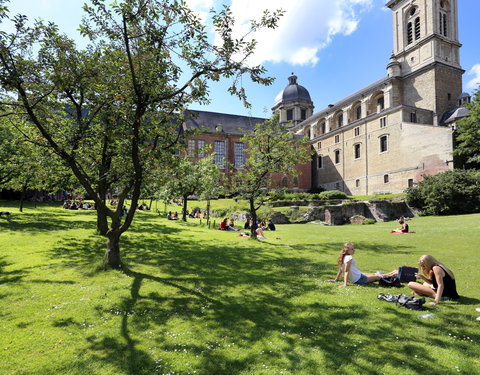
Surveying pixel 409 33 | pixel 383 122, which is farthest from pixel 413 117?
pixel 409 33

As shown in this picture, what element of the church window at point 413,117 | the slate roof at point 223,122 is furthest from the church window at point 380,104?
the slate roof at point 223,122

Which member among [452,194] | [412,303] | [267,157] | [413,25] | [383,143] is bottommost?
[412,303]

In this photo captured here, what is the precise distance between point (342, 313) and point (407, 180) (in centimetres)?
4650

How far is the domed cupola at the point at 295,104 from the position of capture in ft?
270

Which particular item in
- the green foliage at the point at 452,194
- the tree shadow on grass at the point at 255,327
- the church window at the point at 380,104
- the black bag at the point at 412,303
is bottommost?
the tree shadow on grass at the point at 255,327

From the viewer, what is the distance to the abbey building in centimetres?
4409

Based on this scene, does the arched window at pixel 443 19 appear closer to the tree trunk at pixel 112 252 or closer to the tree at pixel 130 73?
the tree at pixel 130 73

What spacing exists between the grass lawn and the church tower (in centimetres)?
4849

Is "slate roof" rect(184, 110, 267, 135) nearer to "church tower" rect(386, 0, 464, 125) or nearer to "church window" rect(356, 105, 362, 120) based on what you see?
"church window" rect(356, 105, 362, 120)

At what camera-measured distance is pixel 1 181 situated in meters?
19.2

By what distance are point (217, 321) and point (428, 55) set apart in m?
58.9

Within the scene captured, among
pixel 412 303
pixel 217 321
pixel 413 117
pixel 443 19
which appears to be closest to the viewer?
pixel 217 321

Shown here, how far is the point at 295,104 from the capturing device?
82562 mm

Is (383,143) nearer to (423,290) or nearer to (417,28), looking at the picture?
(417,28)
